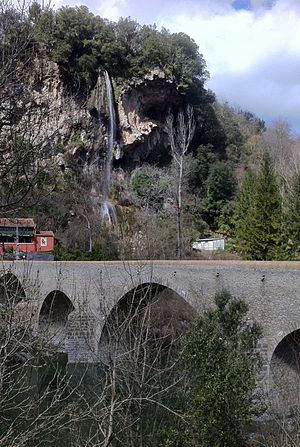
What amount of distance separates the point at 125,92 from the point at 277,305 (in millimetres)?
24314

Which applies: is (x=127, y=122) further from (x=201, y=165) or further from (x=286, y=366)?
(x=286, y=366)

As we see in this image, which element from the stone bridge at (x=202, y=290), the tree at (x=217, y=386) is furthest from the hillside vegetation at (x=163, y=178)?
the tree at (x=217, y=386)

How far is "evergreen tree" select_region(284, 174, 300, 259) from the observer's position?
26.3 meters

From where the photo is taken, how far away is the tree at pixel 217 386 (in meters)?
9.27

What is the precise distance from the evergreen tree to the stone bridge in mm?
10629

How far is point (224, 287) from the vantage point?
45.9 feet

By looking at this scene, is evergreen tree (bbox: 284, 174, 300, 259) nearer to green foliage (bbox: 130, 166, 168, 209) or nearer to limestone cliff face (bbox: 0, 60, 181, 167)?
green foliage (bbox: 130, 166, 168, 209)

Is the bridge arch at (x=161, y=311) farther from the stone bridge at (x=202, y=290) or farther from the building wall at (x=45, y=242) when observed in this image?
the building wall at (x=45, y=242)

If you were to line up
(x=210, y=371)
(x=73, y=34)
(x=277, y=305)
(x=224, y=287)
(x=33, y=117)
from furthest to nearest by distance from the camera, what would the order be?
(x=73, y=34) < (x=224, y=287) < (x=277, y=305) < (x=210, y=371) < (x=33, y=117)

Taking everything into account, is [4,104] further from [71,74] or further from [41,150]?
[71,74]

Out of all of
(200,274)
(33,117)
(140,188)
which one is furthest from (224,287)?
(140,188)

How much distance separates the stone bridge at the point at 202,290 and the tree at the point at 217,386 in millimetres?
1884

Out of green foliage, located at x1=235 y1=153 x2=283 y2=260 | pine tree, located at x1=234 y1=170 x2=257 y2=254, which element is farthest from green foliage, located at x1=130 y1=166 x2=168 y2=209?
green foliage, located at x1=235 y1=153 x2=283 y2=260

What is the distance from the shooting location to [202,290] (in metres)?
14.8
